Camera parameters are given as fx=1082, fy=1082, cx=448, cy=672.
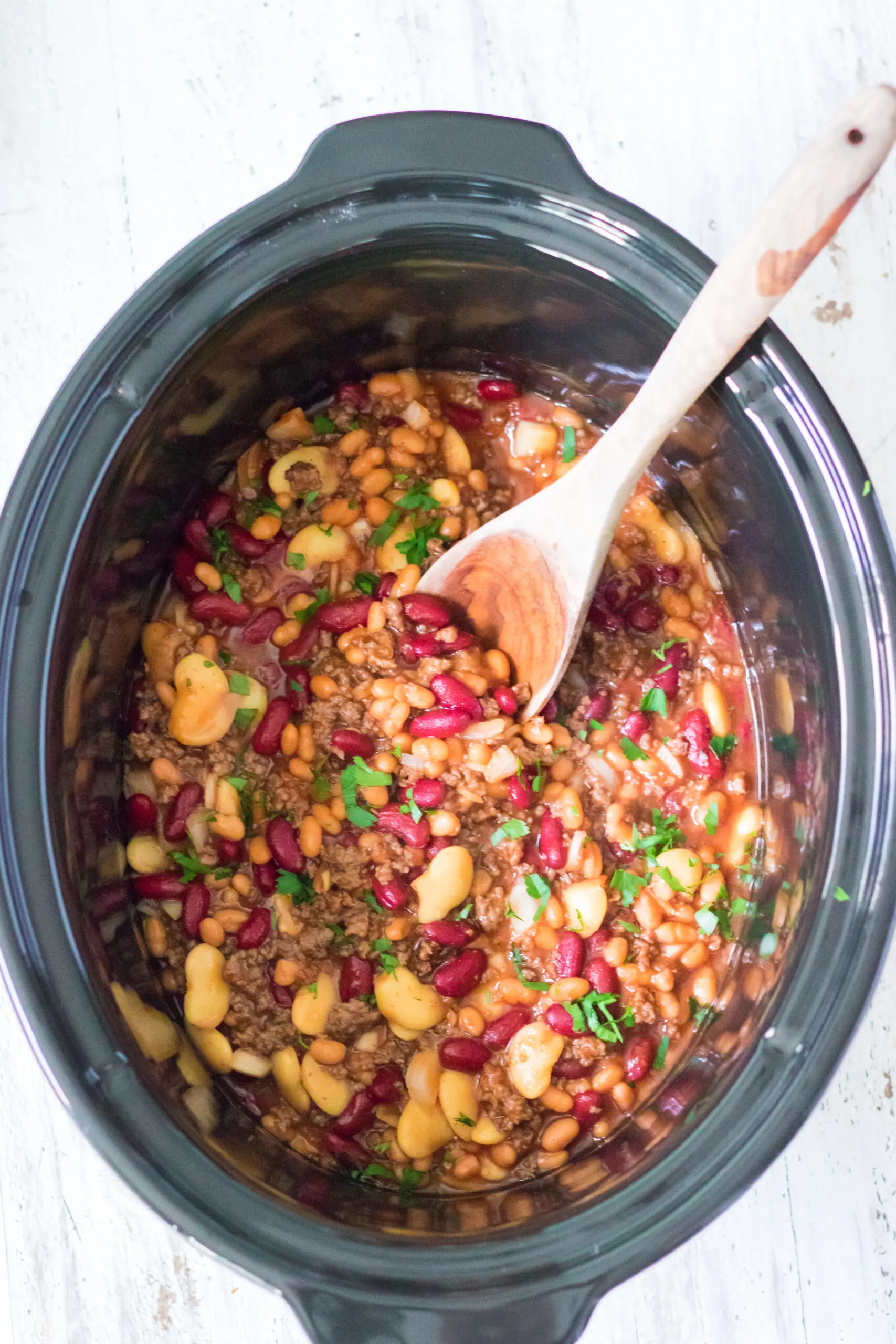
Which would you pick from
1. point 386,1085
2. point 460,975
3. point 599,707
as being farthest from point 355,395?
point 386,1085

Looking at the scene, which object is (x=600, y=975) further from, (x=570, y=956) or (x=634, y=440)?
(x=634, y=440)

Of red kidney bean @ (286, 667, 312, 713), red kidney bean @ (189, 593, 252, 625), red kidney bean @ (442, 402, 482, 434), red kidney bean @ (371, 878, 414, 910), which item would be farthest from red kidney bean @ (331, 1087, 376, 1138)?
red kidney bean @ (442, 402, 482, 434)

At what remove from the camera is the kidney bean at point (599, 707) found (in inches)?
48.9

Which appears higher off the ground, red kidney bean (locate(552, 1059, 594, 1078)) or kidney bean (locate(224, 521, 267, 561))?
kidney bean (locate(224, 521, 267, 561))

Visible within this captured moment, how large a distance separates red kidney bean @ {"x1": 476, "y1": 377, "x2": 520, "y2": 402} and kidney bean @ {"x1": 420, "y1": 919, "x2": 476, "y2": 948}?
618 millimetres

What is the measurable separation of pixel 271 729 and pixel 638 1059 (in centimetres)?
55

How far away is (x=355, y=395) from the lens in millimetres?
1285

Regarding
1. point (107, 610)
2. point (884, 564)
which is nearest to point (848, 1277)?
point (884, 564)

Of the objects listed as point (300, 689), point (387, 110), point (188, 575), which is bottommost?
point (300, 689)

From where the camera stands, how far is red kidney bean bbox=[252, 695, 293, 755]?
1199 millimetres

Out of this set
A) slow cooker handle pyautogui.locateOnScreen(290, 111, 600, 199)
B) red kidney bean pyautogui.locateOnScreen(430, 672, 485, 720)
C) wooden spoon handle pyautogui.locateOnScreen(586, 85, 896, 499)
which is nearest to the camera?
wooden spoon handle pyautogui.locateOnScreen(586, 85, 896, 499)

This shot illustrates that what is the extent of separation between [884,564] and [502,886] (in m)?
0.54

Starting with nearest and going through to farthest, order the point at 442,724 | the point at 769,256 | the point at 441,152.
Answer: the point at 769,256 < the point at 441,152 < the point at 442,724

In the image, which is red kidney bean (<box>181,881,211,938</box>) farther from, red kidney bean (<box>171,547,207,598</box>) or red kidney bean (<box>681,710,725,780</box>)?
red kidney bean (<box>681,710,725,780</box>)
